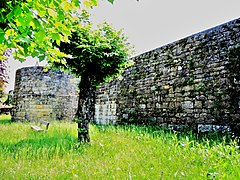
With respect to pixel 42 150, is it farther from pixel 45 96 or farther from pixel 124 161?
pixel 45 96

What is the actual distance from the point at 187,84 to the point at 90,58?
3.16 metres

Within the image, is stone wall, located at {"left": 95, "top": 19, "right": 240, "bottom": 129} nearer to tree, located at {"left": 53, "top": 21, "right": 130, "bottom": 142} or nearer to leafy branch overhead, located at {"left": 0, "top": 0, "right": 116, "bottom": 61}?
tree, located at {"left": 53, "top": 21, "right": 130, "bottom": 142}

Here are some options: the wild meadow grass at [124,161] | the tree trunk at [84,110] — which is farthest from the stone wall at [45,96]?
the tree trunk at [84,110]

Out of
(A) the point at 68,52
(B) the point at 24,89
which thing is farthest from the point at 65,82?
(A) the point at 68,52

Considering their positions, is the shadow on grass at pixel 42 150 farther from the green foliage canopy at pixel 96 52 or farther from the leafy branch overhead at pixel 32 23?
the leafy branch overhead at pixel 32 23

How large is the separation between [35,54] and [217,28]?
5.28 meters

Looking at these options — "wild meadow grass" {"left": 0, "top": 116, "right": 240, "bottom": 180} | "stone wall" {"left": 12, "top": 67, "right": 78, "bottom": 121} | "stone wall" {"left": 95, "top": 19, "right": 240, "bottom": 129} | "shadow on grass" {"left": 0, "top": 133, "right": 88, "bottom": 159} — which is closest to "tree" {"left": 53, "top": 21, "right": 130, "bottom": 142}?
"shadow on grass" {"left": 0, "top": 133, "right": 88, "bottom": 159}

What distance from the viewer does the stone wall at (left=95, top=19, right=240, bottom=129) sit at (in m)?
5.89

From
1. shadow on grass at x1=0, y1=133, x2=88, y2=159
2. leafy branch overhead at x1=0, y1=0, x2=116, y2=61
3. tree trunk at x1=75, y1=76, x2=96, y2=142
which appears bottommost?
shadow on grass at x1=0, y1=133, x2=88, y2=159

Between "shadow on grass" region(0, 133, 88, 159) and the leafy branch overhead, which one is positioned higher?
the leafy branch overhead

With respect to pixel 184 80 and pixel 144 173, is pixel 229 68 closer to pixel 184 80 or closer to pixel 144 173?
pixel 184 80

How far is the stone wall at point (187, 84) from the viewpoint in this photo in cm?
589

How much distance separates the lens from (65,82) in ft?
42.7

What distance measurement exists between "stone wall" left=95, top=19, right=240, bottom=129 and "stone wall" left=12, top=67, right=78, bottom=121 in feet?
12.8
